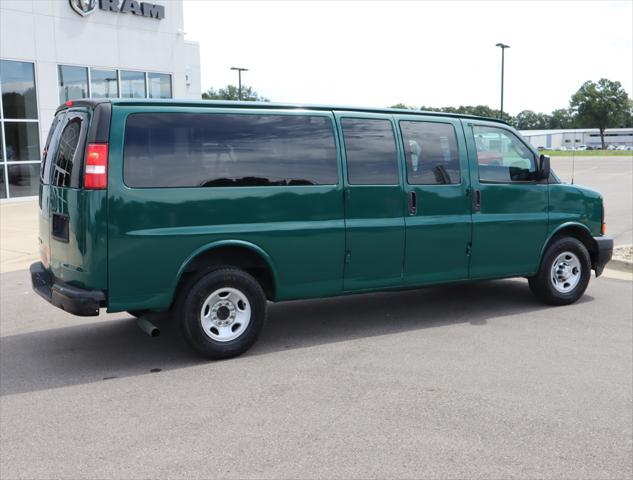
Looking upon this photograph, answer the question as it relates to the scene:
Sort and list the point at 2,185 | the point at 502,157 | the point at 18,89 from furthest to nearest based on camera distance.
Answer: the point at 18,89, the point at 2,185, the point at 502,157

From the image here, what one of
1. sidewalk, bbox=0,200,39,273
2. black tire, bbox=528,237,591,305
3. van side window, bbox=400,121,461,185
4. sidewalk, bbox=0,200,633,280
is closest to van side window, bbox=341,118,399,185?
van side window, bbox=400,121,461,185

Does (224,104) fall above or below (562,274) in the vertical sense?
above

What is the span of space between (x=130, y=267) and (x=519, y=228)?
158 inches

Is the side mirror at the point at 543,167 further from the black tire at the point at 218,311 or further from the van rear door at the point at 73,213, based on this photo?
the van rear door at the point at 73,213

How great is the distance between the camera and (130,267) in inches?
209

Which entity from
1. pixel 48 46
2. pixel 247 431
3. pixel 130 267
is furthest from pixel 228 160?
pixel 48 46

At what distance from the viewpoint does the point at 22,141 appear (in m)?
20.0

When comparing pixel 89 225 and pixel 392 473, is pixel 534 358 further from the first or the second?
pixel 89 225

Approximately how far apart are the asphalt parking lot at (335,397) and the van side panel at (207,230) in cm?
63

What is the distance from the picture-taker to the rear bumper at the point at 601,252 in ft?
25.3

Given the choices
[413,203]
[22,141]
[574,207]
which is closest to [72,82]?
[22,141]

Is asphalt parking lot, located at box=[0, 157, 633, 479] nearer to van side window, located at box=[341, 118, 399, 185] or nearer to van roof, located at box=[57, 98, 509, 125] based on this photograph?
van side window, located at box=[341, 118, 399, 185]

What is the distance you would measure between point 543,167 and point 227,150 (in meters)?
3.48

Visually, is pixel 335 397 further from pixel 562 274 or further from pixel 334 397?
pixel 562 274
